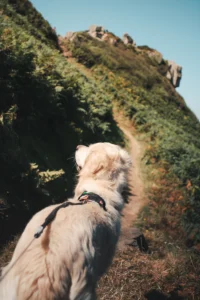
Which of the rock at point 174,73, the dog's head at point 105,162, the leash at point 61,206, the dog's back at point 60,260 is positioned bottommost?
the dog's back at point 60,260

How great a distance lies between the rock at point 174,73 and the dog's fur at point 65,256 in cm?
5585

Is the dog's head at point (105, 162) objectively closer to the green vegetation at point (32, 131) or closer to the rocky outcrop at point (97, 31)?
the green vegetation at point (32, 131)

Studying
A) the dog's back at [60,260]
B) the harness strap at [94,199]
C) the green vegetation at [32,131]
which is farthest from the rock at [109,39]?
the dog's back at [60,260]

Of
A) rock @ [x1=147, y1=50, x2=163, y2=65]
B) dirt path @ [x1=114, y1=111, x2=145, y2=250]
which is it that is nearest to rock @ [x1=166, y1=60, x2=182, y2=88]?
rock @ [x1=147, y1=50, x2=163, y2=65]

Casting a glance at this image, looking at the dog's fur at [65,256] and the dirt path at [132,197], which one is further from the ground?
the dog's fur at [65,256]

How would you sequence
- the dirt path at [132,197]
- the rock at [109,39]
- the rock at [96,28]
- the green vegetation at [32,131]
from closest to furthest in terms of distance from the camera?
the green vegetation at [32,131] < the dirt path at [132,197] < the rock at [109,39] < the rock at [96,28]

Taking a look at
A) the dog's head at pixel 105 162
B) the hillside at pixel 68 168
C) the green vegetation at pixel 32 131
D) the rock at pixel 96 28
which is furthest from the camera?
the rock at pixel 96 28

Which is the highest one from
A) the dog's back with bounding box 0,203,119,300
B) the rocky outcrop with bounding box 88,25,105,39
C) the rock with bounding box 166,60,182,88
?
the rocky outcrop with bounding box 88,25,105,39

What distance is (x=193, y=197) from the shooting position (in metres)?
10.6

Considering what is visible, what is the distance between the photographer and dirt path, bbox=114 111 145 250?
594cm

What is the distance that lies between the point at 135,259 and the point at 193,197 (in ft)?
21.9

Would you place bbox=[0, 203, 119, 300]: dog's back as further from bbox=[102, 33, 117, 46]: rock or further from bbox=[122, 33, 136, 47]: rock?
bbox=[122, 33, 136, 47]: rock

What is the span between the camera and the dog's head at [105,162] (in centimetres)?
299

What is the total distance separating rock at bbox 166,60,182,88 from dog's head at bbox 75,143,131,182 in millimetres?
54836
